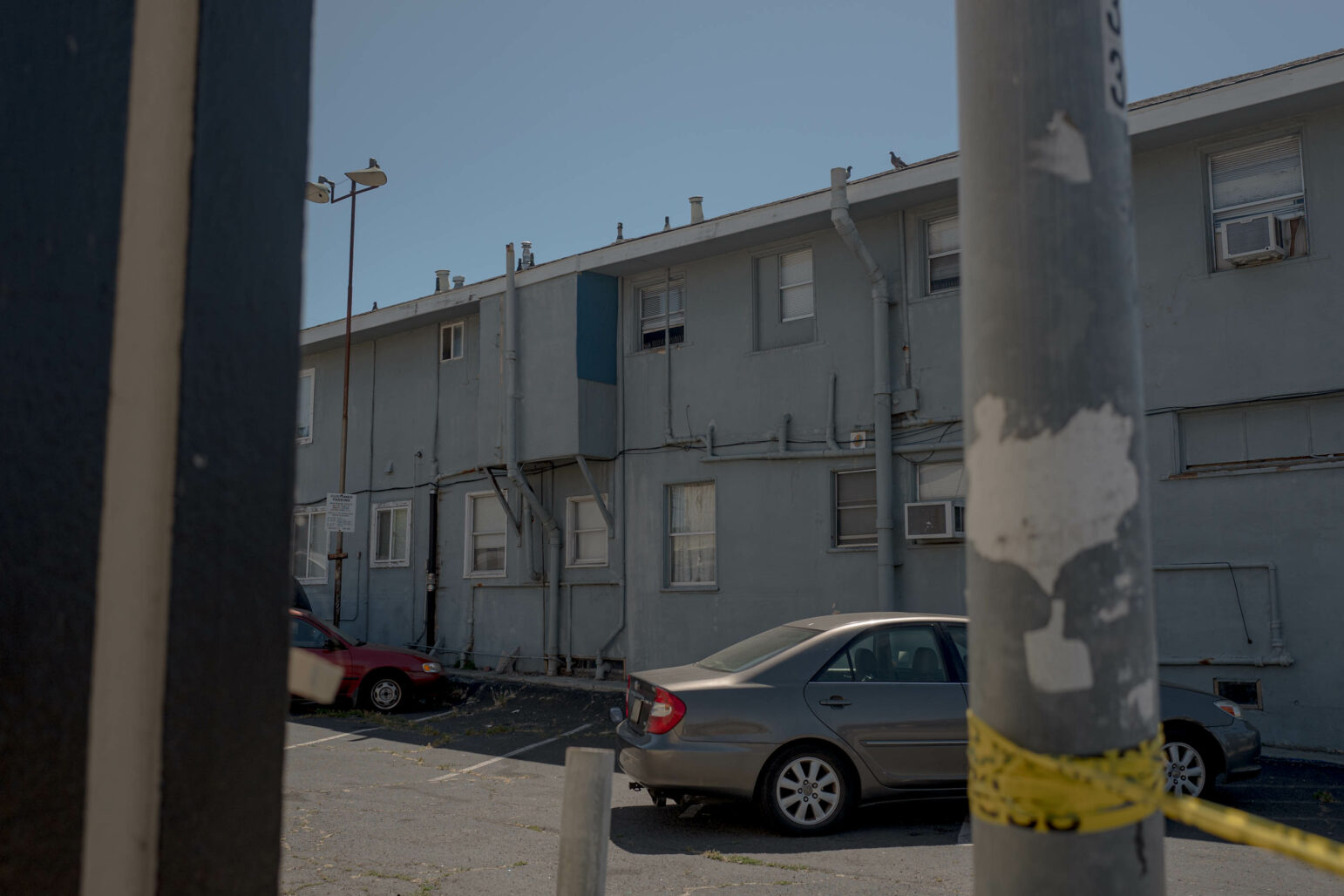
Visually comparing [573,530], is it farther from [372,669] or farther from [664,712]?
[664,712]

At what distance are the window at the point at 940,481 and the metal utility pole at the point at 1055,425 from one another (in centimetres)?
1231

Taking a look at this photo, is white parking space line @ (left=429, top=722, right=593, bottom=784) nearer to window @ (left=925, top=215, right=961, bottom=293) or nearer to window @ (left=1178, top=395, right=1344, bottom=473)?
window @ (left=925, top=215, right=961, bottom=293)

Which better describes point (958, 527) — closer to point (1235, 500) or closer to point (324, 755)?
point (1235, 500)

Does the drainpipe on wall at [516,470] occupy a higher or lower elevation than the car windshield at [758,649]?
higher

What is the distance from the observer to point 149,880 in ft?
5.14

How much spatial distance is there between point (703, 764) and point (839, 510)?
7.65 m

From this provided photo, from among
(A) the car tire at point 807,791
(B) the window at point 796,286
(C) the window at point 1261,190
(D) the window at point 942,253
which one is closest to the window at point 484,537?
(B) the window at point 796,286

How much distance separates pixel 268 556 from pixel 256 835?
16.5 inches

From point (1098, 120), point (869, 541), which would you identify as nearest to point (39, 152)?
point (1098, 120)

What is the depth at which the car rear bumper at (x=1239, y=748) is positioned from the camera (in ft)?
28.8

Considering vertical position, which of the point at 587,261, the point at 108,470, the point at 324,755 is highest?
the point at 587,261

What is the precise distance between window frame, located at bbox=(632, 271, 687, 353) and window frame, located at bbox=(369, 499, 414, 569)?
20.4ft

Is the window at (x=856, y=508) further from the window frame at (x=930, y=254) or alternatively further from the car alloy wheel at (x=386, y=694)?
the car alloy wheel at (x=386, y=694)

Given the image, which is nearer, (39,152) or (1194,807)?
(39,152)
